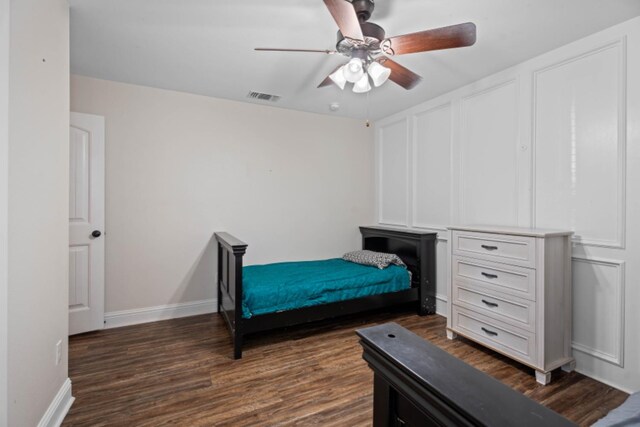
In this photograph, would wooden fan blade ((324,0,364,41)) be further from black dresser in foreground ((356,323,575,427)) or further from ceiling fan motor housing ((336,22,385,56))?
black dresser in foreground ((356,323,575,427))

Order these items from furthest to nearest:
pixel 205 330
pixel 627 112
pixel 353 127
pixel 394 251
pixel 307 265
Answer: pixel 353 127, pixel 394 251, pixel 307 265, pixel 205 330, pixel 627 112

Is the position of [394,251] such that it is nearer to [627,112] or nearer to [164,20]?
[627,112]

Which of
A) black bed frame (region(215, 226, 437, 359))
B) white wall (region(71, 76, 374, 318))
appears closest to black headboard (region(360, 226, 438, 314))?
black bed frame (region(215, 226, 437, 359))

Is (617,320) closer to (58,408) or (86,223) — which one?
(58,408)

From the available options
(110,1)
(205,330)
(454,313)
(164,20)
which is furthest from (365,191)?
(110,1)

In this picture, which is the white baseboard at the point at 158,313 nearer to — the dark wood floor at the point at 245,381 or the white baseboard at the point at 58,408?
the dark wood floor at the point at 245,381

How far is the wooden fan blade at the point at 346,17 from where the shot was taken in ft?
4.68

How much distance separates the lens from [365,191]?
4.29 m

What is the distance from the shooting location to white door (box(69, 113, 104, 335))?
2.70m

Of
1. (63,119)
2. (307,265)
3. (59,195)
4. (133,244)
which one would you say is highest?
(63,119)

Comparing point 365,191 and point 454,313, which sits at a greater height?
point 365,191

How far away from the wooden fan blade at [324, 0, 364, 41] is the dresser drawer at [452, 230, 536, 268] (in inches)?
68.7

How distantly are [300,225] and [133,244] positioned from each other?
183cm

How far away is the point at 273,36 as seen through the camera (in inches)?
85.3
